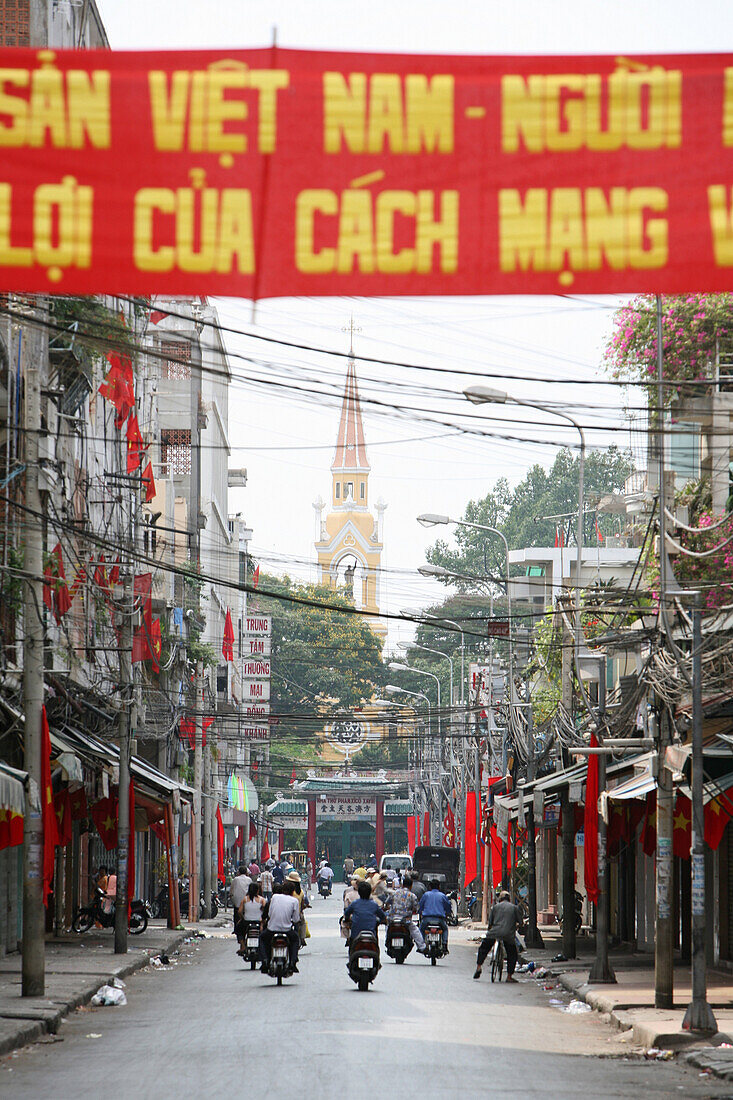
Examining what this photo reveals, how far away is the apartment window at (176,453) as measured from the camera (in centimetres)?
→ 6514

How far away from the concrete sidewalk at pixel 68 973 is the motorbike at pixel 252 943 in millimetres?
1825

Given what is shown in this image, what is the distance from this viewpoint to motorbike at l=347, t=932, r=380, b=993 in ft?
73.7

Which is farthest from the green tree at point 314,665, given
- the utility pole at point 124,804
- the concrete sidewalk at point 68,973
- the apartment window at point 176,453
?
the utility pole at point 124,804

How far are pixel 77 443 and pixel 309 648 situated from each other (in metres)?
69.2

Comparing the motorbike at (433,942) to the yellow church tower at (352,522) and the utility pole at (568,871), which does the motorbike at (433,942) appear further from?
the yellow church tower at (352,522)

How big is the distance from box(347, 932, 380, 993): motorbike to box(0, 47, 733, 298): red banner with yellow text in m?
15.6

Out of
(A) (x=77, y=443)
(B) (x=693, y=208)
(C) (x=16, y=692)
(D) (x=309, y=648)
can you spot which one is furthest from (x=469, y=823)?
(D) (x=309, y=648)

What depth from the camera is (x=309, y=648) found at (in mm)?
101688

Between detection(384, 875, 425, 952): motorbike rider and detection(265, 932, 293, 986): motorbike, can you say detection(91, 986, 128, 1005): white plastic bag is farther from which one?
detection(384, 875, 425, 952): motorbike rider

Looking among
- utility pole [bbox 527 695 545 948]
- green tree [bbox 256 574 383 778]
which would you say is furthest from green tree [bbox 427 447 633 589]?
Result: utility pole [bbox 527 695 545 948]

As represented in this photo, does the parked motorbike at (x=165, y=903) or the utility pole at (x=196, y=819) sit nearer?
the parked motorbike at (x=165, y=903)

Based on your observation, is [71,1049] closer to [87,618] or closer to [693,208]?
[693,208]

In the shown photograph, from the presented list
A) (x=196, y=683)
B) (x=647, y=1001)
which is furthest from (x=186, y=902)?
(x=647, y=1001)

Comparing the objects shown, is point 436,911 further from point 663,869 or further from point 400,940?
point 663,869
